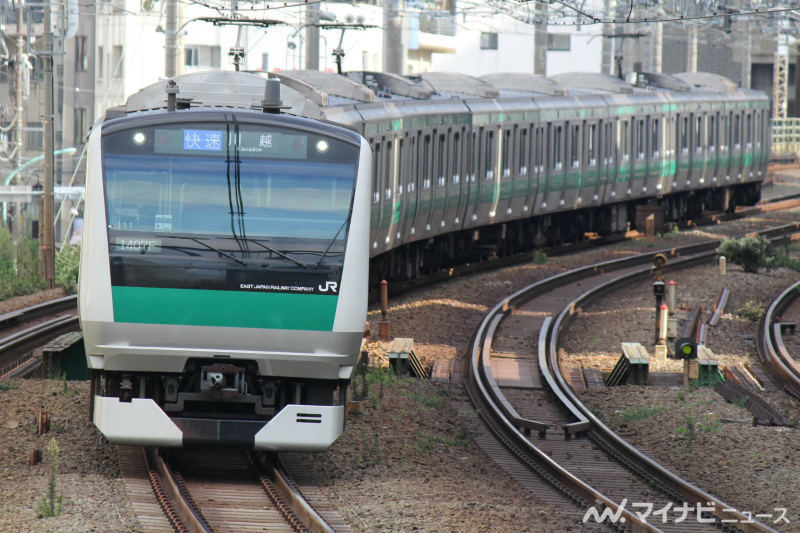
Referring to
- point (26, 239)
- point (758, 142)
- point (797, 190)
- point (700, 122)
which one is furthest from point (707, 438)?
point (797, 190)

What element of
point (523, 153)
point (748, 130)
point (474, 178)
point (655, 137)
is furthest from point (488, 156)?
point (748, 130)

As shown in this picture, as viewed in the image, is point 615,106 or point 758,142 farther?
point 758,142

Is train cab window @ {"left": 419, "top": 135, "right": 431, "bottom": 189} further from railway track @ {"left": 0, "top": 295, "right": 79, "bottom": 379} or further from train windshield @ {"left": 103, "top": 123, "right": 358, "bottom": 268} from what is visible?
train windshield @ {"left": 103, "top": 123, "right": 358, "bottom": 268}

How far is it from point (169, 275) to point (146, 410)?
1004 mm

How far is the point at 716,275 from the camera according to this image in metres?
24.2

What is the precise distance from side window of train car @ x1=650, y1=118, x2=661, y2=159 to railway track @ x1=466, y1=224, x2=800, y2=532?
11840 mm

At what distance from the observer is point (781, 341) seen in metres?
17.7

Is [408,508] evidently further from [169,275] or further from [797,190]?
[797,190]

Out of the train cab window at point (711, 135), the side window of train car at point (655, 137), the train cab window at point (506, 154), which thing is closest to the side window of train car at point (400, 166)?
the train cab window at point (506, 154)

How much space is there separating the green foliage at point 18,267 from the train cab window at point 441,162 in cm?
696

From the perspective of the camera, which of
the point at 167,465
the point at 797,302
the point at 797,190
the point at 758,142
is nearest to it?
the point at 167,465

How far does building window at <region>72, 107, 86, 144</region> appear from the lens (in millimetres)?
32188

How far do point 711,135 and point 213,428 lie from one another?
2736 cm

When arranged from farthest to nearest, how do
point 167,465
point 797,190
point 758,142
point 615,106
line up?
point 797,190
point 758,142
point 615,106
point 167,465
